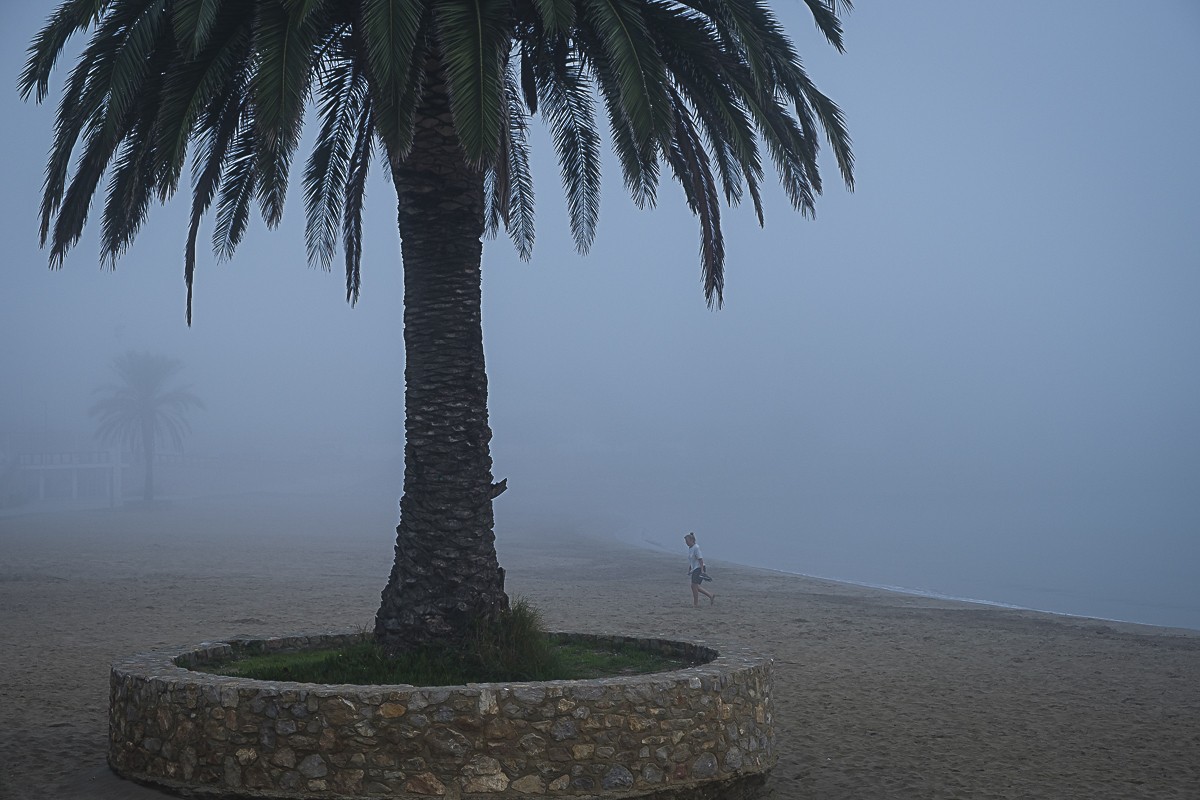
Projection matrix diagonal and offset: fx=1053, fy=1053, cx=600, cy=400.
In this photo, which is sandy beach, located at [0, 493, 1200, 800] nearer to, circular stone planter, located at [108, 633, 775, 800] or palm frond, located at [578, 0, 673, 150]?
circular stone planter, located at [108, 633, 775, 800]

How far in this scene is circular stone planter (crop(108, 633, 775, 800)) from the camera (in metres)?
6.79

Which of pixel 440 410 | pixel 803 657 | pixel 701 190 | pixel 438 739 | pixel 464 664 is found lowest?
pixel 803 657

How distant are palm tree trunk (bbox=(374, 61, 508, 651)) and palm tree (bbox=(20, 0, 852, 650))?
0.7 inches

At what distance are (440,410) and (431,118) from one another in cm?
251

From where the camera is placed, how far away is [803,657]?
15047 mm

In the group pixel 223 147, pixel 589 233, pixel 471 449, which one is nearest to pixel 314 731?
pixel 471 449

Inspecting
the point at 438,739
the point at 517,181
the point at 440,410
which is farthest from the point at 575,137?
the point at 438,739

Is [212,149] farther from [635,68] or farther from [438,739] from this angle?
[438,739]

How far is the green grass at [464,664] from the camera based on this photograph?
827 centimetres

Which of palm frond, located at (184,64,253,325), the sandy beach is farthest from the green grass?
palm frond, located at (184,64,253,325)

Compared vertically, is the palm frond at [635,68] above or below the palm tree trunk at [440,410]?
above

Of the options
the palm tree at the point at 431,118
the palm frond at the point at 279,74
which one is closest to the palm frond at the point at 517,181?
the palm tree at the point at 431,118

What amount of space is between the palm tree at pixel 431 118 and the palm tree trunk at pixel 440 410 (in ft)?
0.06

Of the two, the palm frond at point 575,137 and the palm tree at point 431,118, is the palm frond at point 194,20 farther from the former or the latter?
the palm frond at point 575,137
